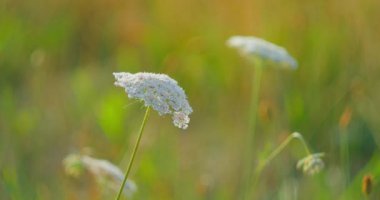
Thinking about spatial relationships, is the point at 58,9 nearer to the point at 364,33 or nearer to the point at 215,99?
the point at 215,99

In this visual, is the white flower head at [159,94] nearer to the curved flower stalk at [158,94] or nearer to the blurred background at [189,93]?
the curved flower stalk at [158,94]

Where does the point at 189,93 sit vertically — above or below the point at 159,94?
above

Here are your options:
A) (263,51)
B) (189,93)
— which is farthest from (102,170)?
(189,93)

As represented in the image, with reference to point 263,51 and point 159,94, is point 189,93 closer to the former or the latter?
point 263,51

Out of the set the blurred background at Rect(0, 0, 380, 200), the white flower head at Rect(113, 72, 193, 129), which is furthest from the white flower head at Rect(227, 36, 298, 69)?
the white flower head at Rect(113, 72, 193, 129)

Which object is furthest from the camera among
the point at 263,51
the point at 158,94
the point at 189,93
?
the point at 189,93

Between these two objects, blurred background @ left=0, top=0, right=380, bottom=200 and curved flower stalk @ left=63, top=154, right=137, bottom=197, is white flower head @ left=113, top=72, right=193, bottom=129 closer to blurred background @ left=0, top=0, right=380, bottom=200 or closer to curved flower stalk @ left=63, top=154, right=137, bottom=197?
curved flower stalk @ left=63, top=154, right=137, bottom=197
